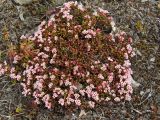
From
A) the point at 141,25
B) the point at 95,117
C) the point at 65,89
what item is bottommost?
the point at 95,117

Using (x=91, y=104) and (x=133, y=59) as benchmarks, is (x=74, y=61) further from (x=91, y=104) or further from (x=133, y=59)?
(x=133, y=59)

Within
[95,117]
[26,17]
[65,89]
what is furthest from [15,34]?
[95,117]

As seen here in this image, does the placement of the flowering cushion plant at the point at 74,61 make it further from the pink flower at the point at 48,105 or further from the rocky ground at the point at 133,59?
the rocky ground at the point at 133,59

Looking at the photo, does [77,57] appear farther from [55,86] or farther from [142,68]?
[142,68]

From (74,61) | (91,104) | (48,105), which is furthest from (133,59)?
(48,105)

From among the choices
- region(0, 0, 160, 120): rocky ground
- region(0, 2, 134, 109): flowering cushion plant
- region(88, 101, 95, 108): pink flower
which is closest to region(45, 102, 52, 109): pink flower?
region(0, 2, 134, 109): flowering cushion plant

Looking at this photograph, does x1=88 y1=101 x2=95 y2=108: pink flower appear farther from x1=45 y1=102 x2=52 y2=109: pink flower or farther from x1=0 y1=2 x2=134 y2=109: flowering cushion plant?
x1=45 y1=102 x2=52 y2=109: pink flower
